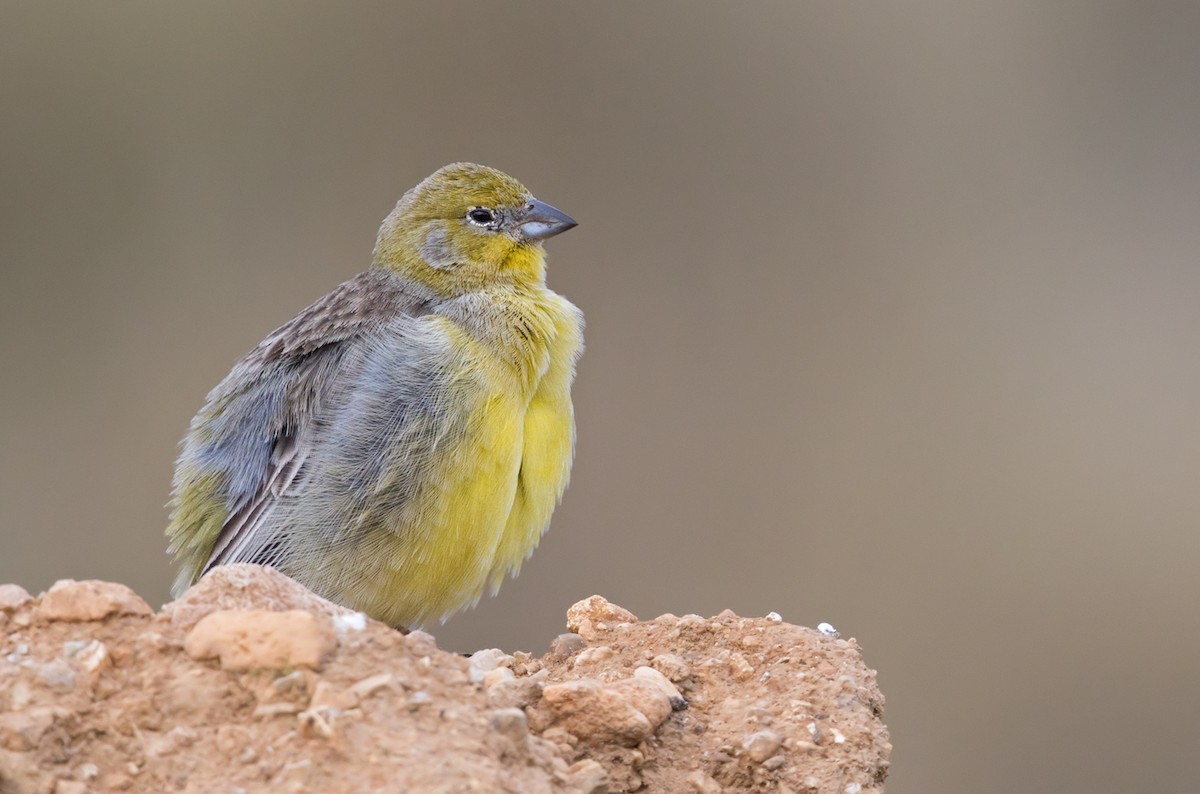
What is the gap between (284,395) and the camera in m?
4.52

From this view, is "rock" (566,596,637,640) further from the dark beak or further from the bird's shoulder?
the dark beak

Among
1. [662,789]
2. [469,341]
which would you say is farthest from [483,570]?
[662,789]

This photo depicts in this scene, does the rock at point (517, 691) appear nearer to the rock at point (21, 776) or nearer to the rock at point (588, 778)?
the rock at point (588, 778)

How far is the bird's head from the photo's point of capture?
4.95 meters

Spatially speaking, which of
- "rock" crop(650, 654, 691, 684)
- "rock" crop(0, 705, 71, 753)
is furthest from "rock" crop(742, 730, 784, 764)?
"rock" crop(0, 705, 71, 753)

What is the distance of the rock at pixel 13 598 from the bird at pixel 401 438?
6.17ft

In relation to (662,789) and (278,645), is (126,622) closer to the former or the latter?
(278,645)

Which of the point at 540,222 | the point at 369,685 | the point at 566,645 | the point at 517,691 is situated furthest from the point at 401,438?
the point at 369,685

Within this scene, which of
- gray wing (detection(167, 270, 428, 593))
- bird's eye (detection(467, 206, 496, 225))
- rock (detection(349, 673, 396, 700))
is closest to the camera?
rock (detection(349, 673, 396, 700))

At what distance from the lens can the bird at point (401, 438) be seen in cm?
423

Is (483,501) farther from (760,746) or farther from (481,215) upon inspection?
(760,746)

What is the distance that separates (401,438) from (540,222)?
1.25 metres

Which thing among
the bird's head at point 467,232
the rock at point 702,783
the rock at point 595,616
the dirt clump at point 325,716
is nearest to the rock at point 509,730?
the dirt clump at point 325,716

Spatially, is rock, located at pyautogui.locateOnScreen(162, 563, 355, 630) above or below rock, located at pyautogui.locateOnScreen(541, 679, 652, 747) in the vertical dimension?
below
